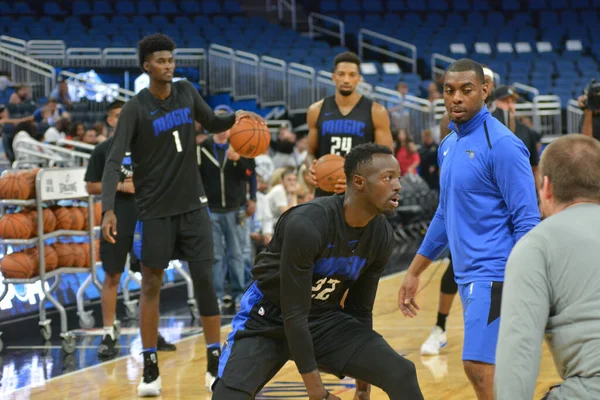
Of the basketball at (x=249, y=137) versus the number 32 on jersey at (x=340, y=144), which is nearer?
the basketball at (x=249, y=137)

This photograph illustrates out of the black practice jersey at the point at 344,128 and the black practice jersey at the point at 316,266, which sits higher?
the black practice jersey at the point at 344,128

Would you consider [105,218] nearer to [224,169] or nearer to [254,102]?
[224,169]

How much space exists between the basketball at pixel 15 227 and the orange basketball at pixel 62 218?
39 cm

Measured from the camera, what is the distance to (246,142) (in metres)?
7.02

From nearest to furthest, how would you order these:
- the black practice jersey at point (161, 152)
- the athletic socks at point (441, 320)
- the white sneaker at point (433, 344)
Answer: the black practice jersey at point (161, 152)
the white sneaker at point (433, 344)
the athletic socks at point (441, 320)

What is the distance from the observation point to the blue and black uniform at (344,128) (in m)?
7.10

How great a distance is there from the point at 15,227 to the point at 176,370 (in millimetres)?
2043

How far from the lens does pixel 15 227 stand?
8359mm

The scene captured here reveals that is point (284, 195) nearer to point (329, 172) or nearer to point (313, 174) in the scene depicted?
point (313, 174)

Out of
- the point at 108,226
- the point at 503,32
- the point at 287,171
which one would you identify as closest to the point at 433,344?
the point at 108,226

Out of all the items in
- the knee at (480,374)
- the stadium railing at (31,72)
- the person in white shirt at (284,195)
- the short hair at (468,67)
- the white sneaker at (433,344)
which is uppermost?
the stadium railing at (31,72)

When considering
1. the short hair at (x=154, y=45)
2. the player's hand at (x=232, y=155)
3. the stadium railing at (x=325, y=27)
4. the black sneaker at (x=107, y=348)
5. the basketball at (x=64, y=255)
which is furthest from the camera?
the stadium railing at (x=325, y=27)

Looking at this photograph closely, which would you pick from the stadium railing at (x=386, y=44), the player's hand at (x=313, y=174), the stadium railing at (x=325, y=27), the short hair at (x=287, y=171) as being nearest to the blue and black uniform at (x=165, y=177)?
the player's hand at (x=313, y=174)

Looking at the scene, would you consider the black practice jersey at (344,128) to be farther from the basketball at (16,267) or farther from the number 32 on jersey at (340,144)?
the basketball at (16,267)
